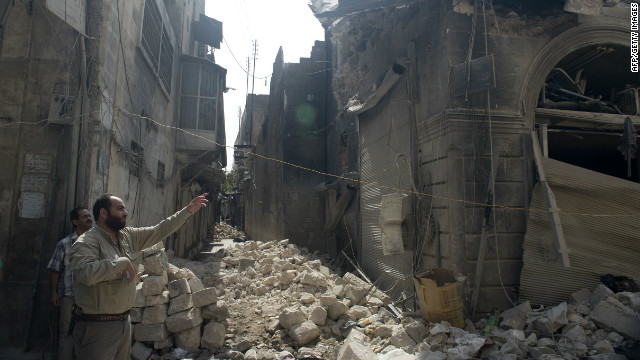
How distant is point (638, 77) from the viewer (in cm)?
681

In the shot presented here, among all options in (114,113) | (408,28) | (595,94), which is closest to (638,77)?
(595,94)

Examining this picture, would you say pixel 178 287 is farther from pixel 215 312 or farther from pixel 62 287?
pixel 62 287

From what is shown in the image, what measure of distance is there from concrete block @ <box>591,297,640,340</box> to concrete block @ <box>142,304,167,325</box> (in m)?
5.26

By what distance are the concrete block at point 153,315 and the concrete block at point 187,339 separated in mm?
303

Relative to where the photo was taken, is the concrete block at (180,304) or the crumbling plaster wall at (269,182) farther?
the crumbling plaster wall at (269,182)

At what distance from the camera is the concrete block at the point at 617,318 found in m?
4.20

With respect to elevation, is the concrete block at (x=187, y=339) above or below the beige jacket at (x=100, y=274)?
below

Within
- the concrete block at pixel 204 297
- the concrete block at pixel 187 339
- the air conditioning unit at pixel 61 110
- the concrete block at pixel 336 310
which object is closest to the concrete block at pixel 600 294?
the concrete block at pixel 336 310

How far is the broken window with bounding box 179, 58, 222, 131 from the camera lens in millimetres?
11188

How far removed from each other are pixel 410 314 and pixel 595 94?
20.4 feet

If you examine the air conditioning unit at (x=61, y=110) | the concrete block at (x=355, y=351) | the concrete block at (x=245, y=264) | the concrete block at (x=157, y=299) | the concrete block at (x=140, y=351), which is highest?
the air conditioning unit at (x=61, y=110)

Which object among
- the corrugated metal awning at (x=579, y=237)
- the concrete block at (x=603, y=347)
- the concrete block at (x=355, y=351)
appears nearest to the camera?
the concrete block at (x=603, y=347)

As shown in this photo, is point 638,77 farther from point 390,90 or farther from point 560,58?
point 390,90

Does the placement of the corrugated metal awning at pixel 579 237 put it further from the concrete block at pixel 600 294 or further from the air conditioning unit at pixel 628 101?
the air conditioning unit at pixel 628 101
